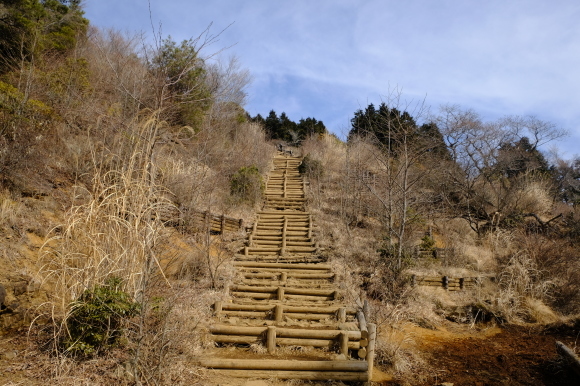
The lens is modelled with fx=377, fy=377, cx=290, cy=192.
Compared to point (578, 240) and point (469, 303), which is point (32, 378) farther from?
point (578, 240)

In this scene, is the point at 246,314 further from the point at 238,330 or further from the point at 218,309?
the point at 238,330

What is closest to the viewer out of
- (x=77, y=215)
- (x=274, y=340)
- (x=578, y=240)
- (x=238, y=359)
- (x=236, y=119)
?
(x=77, y=215)

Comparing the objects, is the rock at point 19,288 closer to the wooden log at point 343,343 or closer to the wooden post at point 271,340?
the wooden post at point 271,340

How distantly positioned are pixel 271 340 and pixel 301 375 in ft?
2.96

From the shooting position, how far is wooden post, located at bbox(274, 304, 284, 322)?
677 centimetres

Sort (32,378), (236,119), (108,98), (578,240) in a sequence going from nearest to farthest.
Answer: (32,378) < (108,98) < (578,240) < (236,119)

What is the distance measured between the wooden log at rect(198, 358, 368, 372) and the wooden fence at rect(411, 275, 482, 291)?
586cm

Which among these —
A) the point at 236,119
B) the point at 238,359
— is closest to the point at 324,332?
the point at 238,359

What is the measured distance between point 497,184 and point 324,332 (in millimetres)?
16506

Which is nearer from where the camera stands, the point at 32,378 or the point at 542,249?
the point at 32,378

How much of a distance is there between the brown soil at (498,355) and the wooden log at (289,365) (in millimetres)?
1201

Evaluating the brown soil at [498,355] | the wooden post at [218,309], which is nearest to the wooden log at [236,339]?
the wooden post at [218,309]

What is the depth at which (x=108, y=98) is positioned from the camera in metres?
13.4

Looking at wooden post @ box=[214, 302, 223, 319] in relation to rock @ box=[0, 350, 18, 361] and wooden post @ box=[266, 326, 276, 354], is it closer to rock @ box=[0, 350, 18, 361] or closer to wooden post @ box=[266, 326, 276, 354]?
wooden post @ box=[266, 326, 276, 354]
